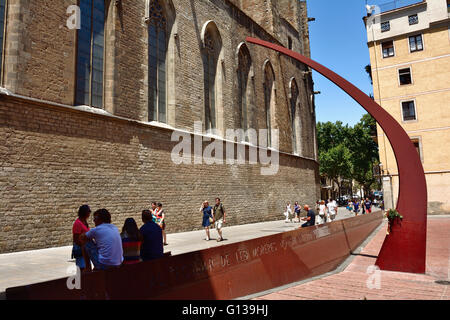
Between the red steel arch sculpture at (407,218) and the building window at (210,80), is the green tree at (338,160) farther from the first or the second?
the red steel arch sculpture at (407,218)

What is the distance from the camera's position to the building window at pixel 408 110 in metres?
25.3

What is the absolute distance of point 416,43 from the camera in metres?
25.9

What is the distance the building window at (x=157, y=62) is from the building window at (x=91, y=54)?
2483 mm

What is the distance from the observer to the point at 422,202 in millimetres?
7121

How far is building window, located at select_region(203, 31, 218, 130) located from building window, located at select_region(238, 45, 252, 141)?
246 cm

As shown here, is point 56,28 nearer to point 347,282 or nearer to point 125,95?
point 125,95

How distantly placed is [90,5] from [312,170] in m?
22.1

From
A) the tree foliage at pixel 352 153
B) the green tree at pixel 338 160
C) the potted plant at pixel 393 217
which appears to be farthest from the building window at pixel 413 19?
the potted plant at pixel 393 217

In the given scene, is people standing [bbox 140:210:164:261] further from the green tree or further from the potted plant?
the green tree

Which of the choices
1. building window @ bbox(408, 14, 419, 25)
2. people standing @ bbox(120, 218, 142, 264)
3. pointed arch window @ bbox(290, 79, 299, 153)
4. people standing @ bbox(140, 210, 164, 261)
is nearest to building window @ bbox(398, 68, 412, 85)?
building window @ bbox(408, 14, 419, 25)

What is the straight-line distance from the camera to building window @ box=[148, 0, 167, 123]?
47.8 ft

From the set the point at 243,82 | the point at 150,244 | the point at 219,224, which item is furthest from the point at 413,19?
the point at 150,244

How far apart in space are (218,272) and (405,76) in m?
27.1

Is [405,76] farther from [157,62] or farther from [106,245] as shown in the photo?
[106,245]
